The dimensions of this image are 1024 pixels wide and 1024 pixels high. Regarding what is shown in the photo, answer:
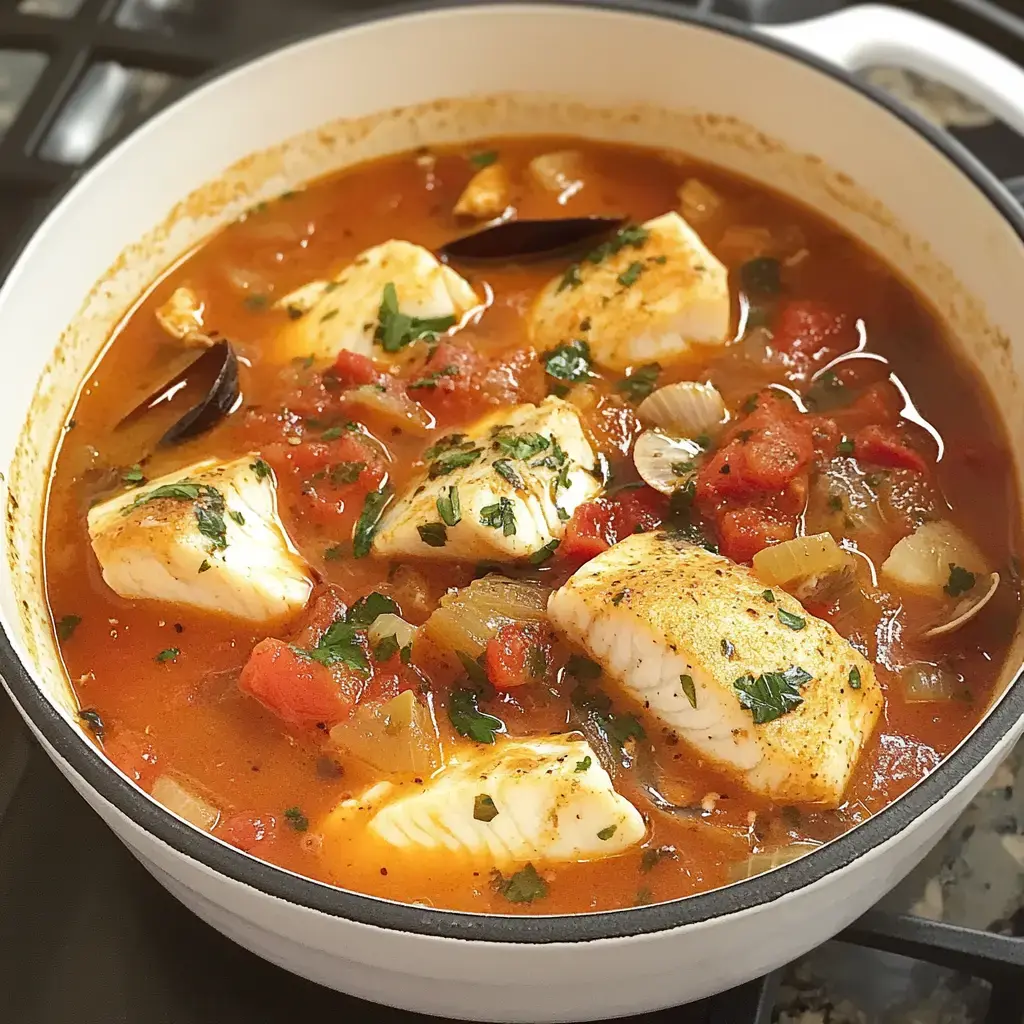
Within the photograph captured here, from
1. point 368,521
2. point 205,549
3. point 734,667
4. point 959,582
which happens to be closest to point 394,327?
point 368,521

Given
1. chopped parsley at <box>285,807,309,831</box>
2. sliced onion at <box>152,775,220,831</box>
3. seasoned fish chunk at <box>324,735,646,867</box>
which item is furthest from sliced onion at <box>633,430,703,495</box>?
sliced onion at <box>152,775,220,831</box>

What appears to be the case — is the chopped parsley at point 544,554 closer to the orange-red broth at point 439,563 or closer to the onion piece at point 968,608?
the orange-red broth at point 439,563

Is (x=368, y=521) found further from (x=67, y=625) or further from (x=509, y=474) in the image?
(x=67, y=625)

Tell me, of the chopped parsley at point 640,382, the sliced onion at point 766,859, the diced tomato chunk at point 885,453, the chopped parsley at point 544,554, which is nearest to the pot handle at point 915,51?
the diced tomato chunk at point 885,453

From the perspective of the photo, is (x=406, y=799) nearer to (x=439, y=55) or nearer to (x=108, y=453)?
(x=108, y=453)

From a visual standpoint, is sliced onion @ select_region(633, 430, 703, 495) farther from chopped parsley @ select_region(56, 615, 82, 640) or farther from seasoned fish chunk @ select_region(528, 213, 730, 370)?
chopped parsley @ select_region(56, 615, 82, 640)

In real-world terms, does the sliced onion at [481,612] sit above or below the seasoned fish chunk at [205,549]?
above
